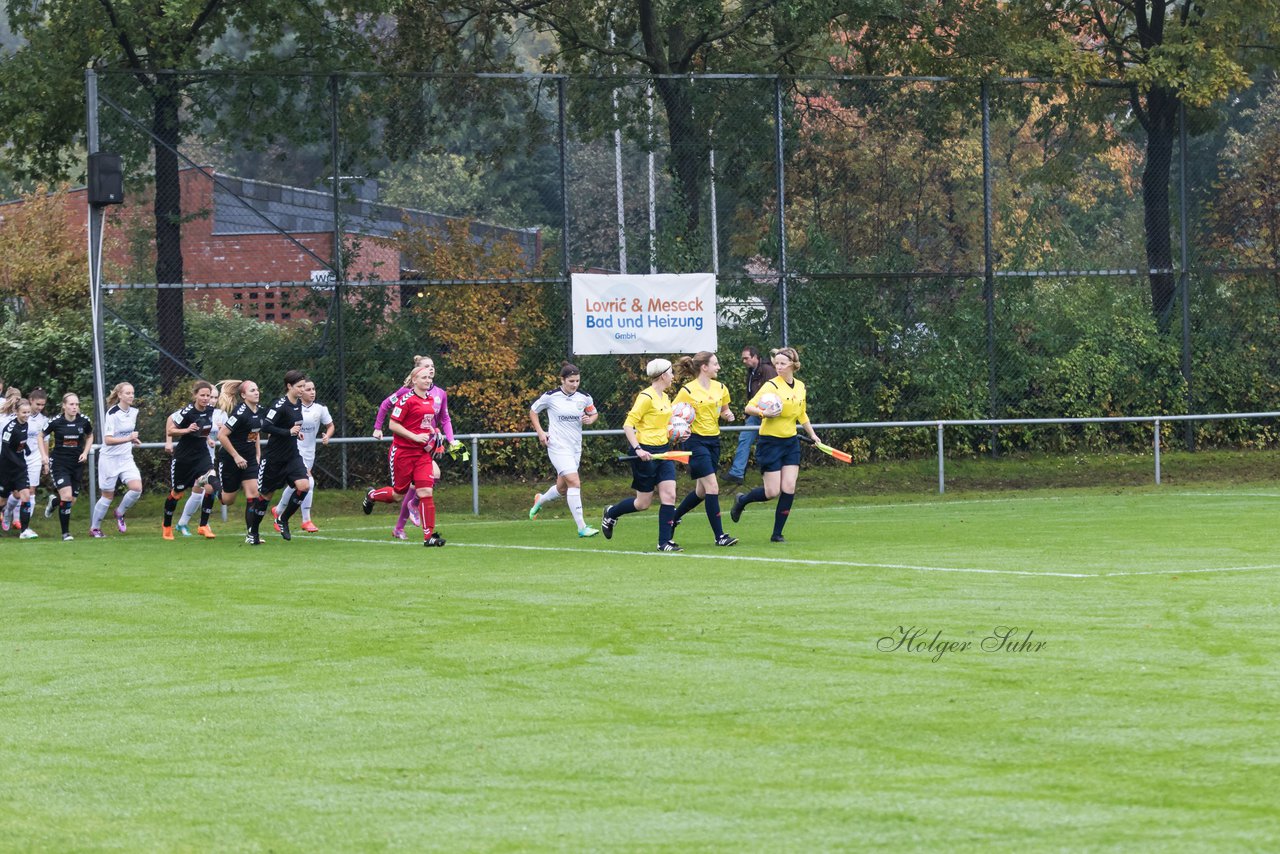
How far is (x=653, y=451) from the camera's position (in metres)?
16.7

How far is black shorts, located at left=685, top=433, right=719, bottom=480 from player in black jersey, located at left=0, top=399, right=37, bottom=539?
8279 millimetres

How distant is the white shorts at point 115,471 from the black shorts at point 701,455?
7.32 meters

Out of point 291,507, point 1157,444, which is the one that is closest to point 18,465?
point 291,507

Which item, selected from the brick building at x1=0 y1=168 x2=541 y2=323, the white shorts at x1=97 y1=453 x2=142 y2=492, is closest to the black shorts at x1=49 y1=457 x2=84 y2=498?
the white shorts at x1=97 y1=453 x2=142 y2=492

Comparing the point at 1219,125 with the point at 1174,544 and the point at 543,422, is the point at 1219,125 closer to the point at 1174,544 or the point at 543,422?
the point at 543,422

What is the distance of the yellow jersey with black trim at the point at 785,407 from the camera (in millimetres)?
16484

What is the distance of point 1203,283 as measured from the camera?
25.6 meters

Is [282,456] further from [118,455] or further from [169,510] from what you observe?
[118,455]

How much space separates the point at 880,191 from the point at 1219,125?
6.27 metres

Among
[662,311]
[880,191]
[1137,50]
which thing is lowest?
[662,311]

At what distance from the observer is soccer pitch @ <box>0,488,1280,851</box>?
5.70m

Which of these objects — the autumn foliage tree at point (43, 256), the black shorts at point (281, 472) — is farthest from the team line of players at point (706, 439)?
the autumn foliage tree at point (43, 256)

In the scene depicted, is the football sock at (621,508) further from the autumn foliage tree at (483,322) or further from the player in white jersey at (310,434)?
the autumn foliage tree at (483,322)

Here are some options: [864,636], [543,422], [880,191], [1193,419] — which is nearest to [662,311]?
[543,422]
